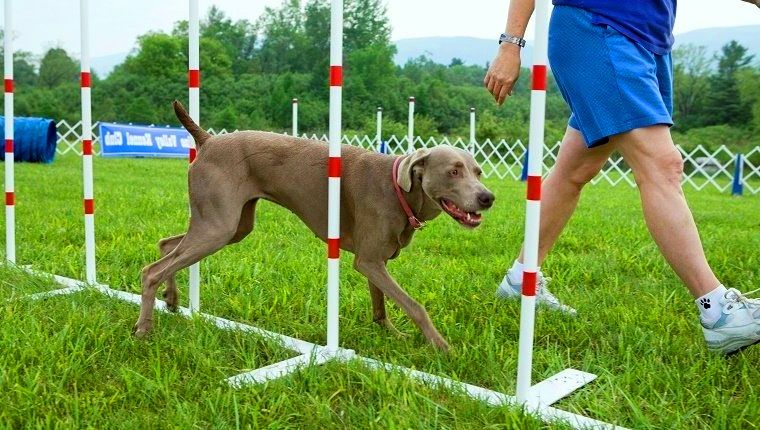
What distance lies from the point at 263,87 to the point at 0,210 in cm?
2670

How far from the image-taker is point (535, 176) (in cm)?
189

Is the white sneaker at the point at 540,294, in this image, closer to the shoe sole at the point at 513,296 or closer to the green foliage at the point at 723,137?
the shoe sole at the point at 513,296

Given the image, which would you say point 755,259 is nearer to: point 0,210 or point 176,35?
point 0,210

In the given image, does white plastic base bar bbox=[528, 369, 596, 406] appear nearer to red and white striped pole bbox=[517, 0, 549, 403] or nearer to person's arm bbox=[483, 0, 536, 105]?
red and white striped pole bbox=[517, 0, 549, 403]

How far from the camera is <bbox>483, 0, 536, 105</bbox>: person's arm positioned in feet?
8.02

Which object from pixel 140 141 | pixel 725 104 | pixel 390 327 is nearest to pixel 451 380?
pixel 390 327

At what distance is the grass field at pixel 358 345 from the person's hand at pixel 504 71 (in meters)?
0.87

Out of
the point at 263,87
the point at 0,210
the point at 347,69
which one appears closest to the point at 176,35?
the point at 263,87

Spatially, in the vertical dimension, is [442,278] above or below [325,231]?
below

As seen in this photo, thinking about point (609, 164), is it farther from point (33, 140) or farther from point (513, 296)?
point (513, 296)

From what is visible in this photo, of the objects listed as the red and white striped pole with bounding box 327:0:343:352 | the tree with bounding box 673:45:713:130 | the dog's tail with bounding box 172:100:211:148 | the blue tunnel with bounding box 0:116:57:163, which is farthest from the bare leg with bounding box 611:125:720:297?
the tree with bounding box 673:45:713:130

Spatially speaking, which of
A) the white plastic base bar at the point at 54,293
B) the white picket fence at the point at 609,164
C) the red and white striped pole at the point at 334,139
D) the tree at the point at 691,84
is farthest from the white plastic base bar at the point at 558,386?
the tree at the point at 691,84

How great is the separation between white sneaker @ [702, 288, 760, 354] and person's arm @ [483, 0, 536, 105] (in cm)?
100

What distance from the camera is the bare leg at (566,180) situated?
9.52ft
